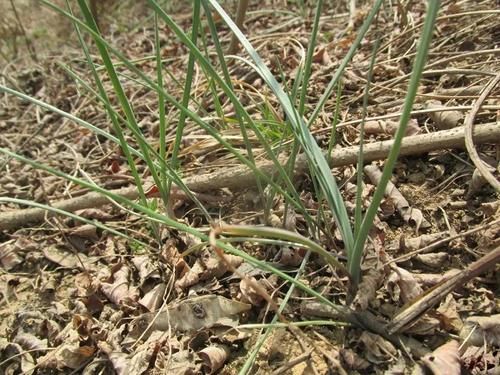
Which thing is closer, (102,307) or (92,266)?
(102,307)

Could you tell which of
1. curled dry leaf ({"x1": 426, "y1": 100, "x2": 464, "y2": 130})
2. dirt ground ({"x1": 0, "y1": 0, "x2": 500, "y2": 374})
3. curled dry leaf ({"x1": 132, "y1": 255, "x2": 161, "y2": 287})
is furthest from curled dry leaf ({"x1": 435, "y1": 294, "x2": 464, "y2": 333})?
curled dry leaf ({"x1": 132, "y1": 255, "x2": 161, "y2": 287})

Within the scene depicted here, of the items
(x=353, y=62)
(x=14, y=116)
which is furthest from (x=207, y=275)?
(x=14, y=116)

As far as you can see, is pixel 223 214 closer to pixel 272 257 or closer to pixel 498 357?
pixel 272 257

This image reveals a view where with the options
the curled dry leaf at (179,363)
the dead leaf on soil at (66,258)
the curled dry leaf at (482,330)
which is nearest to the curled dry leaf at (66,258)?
the dead leaf on soil at (66,258)

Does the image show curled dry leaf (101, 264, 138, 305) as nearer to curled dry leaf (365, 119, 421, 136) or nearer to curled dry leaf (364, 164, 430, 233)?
curled dry leaf (364, 164, 430, 233)

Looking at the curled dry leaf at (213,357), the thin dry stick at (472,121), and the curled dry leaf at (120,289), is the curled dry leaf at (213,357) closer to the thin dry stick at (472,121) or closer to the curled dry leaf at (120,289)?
the curled dry leaf at (120,289)
